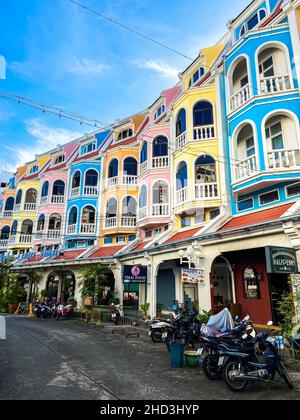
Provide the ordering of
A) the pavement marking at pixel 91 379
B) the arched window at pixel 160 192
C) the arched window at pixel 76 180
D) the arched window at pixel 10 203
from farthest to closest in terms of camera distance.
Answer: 1. the arched window at pixel 10 203
2. the arched window at pixel 76 180
3. the arched window at pixel 160 192
4. the pavement marking at pixel 91 379

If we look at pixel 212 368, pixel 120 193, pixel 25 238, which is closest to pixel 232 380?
pixel 212 368

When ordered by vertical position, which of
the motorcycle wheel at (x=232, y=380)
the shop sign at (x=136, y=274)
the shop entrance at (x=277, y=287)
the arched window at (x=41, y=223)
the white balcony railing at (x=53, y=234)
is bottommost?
the motorcycle wheel at (x=232, y=380)

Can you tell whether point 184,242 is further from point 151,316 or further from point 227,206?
point 151,316

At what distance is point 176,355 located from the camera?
288 inches

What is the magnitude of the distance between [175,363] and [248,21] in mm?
→ 19061

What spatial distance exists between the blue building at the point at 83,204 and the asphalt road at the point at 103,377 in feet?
47.3

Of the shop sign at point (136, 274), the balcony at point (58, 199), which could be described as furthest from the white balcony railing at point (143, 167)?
the balcony at point (58, 199)

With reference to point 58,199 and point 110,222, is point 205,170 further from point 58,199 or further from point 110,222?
point 58,199

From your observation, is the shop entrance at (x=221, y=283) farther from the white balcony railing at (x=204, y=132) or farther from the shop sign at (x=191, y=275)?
the white balcony railing at (x=204, y=132)

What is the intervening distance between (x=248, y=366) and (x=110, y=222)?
59.0ft

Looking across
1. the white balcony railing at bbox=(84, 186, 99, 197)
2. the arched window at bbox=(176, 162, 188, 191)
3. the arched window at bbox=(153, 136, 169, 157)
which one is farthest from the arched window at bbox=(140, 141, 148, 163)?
the white balcony railing at bbox=(84, 186, 99, 197)

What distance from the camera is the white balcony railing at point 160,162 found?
760 inches
